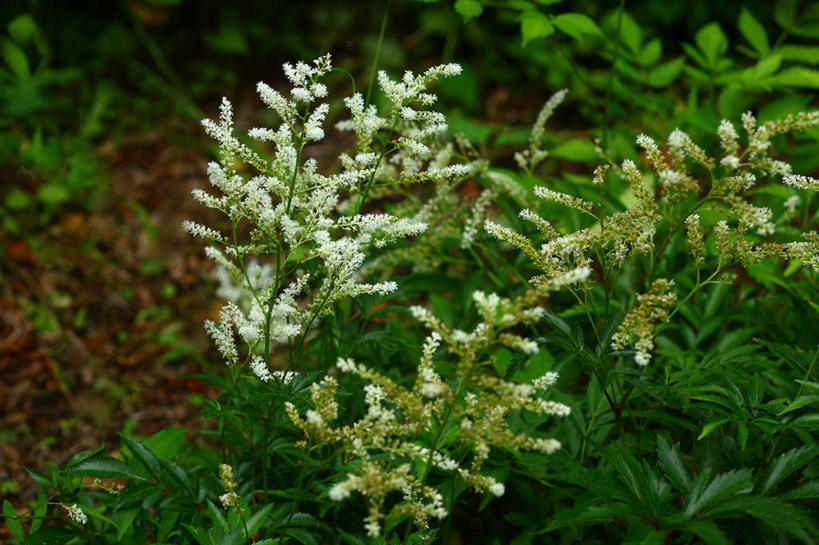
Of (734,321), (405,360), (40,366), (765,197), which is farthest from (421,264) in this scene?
(40,366)

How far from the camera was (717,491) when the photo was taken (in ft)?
5.28

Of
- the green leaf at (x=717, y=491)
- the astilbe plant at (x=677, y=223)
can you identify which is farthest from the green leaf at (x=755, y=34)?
the green leaf at (x=717, y=491)

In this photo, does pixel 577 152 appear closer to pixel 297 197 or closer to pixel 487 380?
pixel 297 197

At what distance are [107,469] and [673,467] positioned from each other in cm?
161

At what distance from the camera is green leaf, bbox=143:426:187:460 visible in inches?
94.4

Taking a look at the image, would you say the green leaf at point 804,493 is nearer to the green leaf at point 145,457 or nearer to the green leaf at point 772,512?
the green leaf at point 772,512

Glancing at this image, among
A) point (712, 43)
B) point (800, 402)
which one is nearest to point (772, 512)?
point (800, 402)

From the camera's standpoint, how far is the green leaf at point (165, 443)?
2398mm

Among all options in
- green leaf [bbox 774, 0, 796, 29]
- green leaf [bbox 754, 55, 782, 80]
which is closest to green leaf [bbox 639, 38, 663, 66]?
green leaf [bbox 754, 55, 782, 80]

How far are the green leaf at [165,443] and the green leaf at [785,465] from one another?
1832 mm

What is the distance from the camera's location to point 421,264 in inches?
117

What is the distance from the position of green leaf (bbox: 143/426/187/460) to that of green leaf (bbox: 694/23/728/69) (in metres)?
2.82

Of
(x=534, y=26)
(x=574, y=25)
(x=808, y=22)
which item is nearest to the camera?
(x=534, y=26)

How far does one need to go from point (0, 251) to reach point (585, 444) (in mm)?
3767
